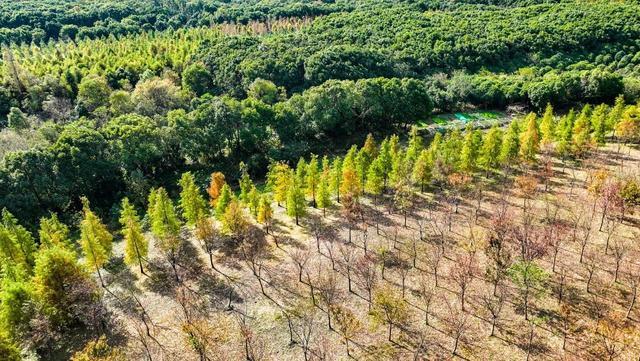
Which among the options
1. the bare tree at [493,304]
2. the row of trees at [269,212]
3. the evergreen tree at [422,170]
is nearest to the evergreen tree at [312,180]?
the row of trees at [269,212]

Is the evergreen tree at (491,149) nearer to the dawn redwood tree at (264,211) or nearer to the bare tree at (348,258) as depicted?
the bare tree at (348,258)

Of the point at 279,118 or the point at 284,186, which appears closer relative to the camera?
the point at 284,186

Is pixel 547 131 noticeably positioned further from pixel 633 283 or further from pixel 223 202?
pixel 223 202

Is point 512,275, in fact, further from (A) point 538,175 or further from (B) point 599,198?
(A) point 538,175

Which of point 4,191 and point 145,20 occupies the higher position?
point 145,20

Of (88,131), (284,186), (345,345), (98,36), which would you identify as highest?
(98,36)

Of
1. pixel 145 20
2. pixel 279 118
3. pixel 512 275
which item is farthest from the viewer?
pixel 145 20

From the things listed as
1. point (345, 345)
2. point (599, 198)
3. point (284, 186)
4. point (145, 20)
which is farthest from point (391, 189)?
point (145, 20)
